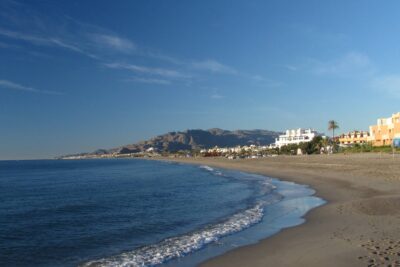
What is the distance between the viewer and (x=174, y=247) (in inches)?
529

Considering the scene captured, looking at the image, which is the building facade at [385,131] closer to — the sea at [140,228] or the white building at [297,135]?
the sea at [140,228]

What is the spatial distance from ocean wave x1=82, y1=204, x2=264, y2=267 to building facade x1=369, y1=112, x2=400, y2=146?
80.1 m

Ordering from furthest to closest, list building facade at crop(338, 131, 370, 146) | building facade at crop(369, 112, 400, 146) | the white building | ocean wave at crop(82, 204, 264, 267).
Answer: the white building, building facade at crop(338, 131, 370, 146), building facade at crop(369, 112, 400, 146), ocean wave at crop(82, 204, 264, 267)

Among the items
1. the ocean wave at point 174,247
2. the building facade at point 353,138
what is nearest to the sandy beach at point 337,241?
the ocean wave at point 174,247

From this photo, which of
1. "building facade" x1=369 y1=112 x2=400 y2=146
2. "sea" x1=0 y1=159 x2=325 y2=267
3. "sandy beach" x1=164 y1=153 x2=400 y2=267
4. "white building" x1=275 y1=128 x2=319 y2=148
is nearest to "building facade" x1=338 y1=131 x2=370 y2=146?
"building facade" x1=369 y1=112 x2=400 y2=146

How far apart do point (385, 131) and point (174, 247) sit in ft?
308

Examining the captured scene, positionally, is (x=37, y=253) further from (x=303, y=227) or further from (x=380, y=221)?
(x=380, y=221)

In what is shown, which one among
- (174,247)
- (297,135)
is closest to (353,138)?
(297,135)

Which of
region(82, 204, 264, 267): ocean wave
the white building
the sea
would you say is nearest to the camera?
region(82, 204, 264, 267): ocean wave

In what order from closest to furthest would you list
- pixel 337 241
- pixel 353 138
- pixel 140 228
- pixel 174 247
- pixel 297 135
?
pixel 337 241 → pixel 174 247 → pixel 140 228 → pixel 353 138 → pixel 297 135

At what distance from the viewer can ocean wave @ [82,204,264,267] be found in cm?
1175

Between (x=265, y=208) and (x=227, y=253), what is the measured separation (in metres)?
10.7

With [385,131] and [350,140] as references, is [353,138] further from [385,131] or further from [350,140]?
[385,131]

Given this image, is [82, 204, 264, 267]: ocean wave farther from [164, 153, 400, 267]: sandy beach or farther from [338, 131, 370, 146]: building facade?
[338, 131, 370, 146]: building facade
